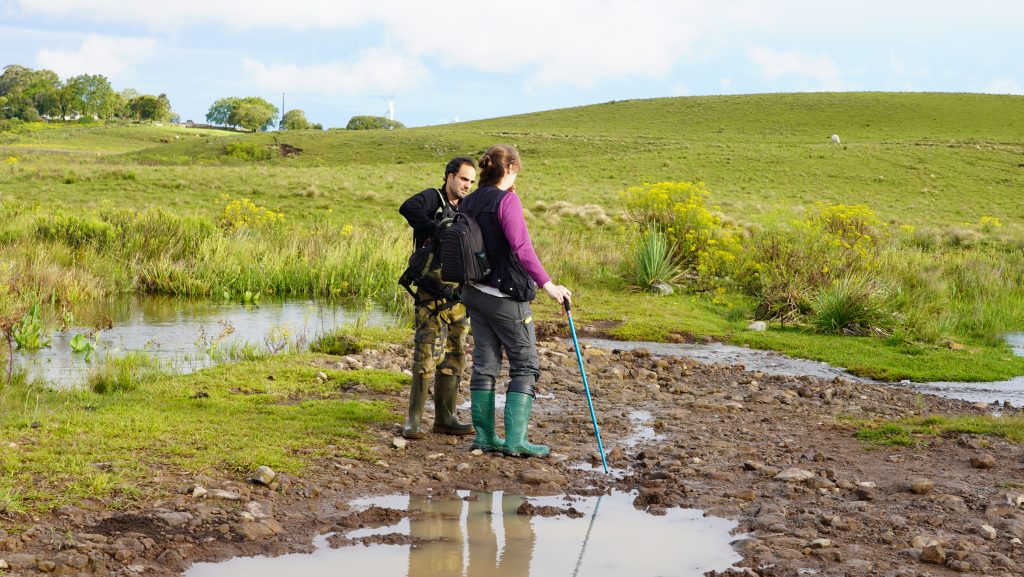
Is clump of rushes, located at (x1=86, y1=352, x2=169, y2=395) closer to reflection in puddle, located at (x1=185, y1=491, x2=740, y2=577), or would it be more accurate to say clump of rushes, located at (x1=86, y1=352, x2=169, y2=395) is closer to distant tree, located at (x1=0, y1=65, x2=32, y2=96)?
reflection in puddle, located at (x1=185, y1=491, x2=740, y2=577)

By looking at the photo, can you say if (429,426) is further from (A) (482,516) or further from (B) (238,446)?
(A) (482,516)

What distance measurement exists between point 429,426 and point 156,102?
462 feet

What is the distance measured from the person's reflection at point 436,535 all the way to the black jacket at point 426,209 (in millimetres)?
2010

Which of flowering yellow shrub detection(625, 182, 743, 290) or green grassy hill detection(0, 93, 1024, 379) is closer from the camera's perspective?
green grassy hill detection(0, 93, 1024, 379)

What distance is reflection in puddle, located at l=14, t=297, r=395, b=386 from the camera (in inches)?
431

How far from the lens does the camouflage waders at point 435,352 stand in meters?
7.42

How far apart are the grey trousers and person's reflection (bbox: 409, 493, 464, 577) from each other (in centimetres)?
103

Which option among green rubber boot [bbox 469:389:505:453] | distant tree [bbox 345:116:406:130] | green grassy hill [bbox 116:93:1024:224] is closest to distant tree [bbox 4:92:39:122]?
distant tree [bbox 345:116:406:130]

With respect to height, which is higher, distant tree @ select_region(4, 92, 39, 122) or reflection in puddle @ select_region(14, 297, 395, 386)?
distant tree @ select_region(4, 92, 39, 122)

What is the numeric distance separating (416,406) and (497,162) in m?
2.06

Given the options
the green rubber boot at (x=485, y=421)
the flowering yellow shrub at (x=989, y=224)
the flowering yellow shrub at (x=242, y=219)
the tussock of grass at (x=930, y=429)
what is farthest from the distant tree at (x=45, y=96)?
the tussock of grass at (x=930, y=429)

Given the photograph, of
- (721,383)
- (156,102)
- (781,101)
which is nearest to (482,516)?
(721,383)

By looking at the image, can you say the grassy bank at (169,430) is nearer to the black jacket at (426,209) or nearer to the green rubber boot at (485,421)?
the green rubber boot at (485,421)

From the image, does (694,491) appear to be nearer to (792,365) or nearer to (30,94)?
(792,365)
